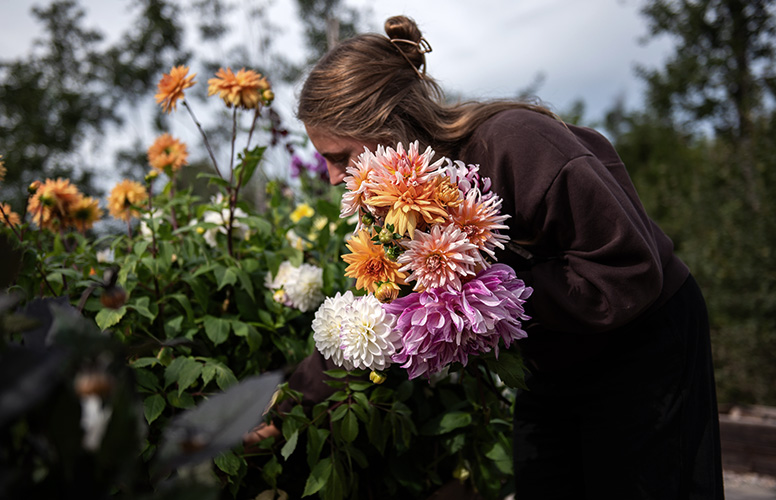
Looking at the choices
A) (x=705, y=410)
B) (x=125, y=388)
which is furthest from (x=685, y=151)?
(x=125, y=388)

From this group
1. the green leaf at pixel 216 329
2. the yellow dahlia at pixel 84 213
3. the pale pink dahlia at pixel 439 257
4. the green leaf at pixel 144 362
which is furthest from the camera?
the yellow dahlia at pixel 84 213

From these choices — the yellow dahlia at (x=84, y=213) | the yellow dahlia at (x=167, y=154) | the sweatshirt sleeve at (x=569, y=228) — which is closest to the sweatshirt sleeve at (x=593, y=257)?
the sweatshirt sleeve at (x=569, y=228)

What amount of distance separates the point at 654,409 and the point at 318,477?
2.74ft

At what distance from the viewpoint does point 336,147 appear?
4.84ft

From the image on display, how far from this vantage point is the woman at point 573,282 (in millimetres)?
1124

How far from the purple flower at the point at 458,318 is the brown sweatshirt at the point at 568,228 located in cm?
17

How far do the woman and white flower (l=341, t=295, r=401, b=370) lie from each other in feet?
1.02

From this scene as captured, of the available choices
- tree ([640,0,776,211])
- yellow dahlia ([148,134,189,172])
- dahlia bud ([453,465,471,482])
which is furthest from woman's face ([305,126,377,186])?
tree ([640,0,776,211])

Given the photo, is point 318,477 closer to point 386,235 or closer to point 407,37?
point 386,235

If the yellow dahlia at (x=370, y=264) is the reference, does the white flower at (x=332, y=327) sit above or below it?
below

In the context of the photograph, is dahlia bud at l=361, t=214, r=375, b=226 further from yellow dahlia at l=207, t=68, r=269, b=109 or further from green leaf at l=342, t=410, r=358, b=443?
yellow dahlia at l=207, t=68, r=269, b=109

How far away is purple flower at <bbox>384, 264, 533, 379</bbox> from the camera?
3.12 ft

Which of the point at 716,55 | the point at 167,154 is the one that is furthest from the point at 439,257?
the point at 716,55

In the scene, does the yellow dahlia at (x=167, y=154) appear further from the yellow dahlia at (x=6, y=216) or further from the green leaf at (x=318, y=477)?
the green leaf at (x=318, y=477)
